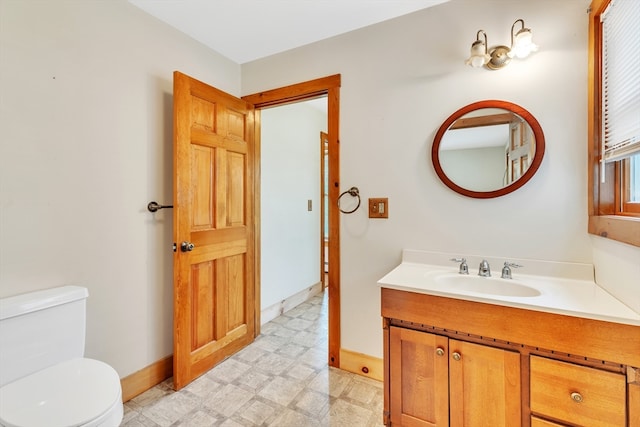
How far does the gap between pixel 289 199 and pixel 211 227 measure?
1.25m

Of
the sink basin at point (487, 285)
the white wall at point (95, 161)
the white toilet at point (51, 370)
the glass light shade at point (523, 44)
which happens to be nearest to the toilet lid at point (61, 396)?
the white toilet at point (51, 370)

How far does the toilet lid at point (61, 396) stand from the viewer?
3.22ft

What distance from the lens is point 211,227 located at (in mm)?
2062

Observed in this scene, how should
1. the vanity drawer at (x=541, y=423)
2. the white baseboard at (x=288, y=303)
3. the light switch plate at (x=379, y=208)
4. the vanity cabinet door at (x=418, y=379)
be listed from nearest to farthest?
the vanity drawer at (x=541, y=423) < the vanity cabinet door at (x=418, y=379) < the light switch plate at (x=379, y=208) < the white baseboard at (x=288, y=303)

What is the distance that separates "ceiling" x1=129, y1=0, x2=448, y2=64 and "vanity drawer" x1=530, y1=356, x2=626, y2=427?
6.49 ft

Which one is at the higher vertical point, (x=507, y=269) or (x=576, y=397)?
(x=507, y=269)

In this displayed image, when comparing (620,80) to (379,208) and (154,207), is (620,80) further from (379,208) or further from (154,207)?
(154,207)

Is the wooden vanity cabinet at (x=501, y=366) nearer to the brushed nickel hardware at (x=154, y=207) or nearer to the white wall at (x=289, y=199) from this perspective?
the brushed nickel hardware at (x=154, y=207)

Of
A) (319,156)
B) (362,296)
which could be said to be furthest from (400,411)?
(319,156)

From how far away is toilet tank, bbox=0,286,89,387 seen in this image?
118cm

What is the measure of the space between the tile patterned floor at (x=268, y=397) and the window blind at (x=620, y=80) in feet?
5.68

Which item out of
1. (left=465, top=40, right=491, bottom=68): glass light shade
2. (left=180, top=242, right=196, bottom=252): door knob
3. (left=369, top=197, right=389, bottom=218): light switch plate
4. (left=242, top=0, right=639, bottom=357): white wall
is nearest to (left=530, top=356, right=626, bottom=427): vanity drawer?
(left=242, top=0, right=639, bottom=357): white wall

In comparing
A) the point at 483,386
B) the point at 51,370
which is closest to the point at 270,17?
the point at 51,370

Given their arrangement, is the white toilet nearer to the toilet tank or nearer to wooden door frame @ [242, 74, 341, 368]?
the toilet tank
